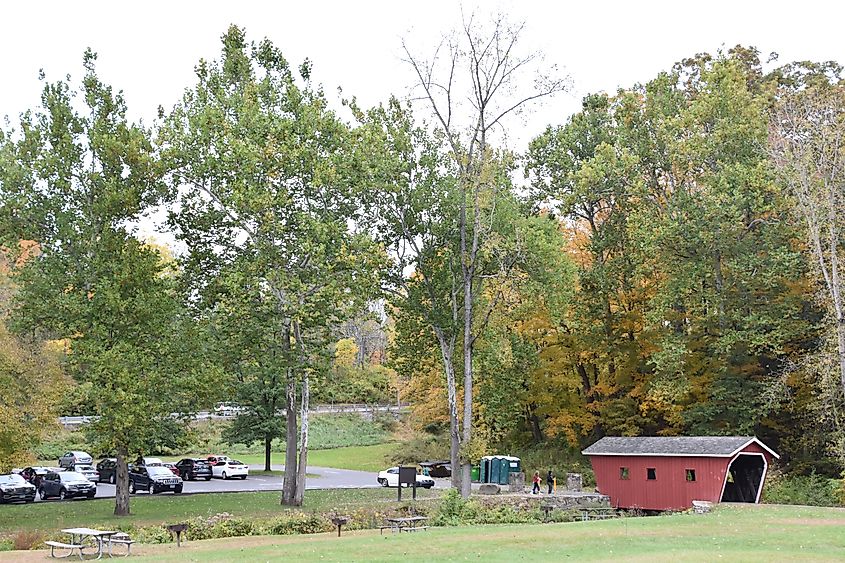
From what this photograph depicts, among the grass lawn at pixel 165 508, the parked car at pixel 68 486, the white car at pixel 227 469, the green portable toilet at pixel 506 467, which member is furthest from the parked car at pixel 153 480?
the green portable toilet at pixel 506 467

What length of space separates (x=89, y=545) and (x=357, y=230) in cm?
1766

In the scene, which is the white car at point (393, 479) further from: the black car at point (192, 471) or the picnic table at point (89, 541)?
the picnic table at point (89, 541)

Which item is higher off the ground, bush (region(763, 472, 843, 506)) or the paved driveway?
bush (region(763, 472, 843, 506))

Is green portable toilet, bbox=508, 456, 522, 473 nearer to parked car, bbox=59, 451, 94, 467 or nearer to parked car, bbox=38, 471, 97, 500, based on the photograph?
parked car, bbox=38, 471, 97, 500

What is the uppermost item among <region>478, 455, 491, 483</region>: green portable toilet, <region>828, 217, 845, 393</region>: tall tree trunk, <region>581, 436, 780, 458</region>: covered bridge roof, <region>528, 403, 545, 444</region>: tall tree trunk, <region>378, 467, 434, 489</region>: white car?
<region>828, 217, 845, 393</region>: tall tree trunk

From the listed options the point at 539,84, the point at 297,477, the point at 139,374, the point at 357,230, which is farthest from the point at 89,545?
the point at 539,84

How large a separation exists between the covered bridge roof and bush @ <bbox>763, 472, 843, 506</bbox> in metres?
2.46

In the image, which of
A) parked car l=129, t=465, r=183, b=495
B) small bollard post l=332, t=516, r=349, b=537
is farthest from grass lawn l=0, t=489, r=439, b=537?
small bollard post l=332, t=516, r=349, b=537

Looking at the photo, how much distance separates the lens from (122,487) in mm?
30203

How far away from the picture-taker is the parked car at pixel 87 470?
44344 mm

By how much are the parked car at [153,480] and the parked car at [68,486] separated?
8.79ft

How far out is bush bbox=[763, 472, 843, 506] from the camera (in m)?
33.0

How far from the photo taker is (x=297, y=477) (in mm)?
33375

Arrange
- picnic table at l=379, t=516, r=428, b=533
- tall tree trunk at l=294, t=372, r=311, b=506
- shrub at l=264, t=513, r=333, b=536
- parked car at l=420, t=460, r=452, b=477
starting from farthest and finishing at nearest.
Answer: parked car at l=420, t=460, r=452, b=477
tall tree trunk at l=294, t=372, r=311, b=506
shrub at l=264, t=513, r=333, b=536
picnic table at l=379, t=516, r=428, b=533
